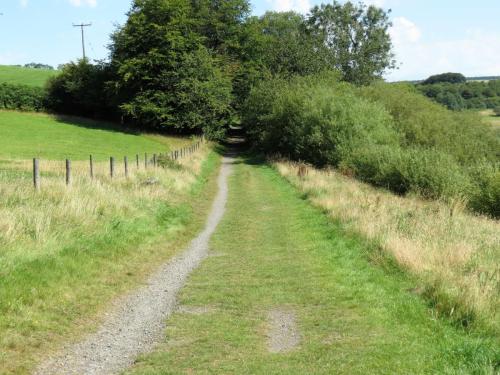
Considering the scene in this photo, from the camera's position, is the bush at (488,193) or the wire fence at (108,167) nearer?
the wire fence at (108,167)

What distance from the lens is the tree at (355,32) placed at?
82062mm

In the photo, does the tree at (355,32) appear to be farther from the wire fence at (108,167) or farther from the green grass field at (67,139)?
the wire fence at (108,167)

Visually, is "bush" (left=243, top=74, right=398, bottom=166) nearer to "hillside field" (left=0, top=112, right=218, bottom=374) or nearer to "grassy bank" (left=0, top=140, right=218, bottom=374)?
"hillside field" (left=0, top=112, right=218, bottom=374)

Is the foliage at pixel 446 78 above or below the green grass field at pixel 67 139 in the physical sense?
above

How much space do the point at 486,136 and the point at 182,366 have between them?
49436mm

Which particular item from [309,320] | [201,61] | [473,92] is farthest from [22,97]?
[473,92]

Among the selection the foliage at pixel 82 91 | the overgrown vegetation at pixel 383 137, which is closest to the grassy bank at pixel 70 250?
the overgrown vegetation at pixel 383 137

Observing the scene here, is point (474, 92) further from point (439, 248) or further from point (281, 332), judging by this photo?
point (281, 332)

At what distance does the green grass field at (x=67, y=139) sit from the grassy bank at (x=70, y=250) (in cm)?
→ 2302

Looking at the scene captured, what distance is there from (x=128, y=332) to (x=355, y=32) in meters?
83.0

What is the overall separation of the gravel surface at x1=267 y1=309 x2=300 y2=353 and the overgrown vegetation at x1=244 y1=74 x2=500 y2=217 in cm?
1756

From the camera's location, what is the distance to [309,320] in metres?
7.98

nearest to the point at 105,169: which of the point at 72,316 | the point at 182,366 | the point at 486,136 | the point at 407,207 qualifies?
the point at 407,207

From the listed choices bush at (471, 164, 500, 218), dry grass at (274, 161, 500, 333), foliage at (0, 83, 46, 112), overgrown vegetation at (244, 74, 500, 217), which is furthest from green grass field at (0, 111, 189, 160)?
bush at (471, 164, 500, 218)
